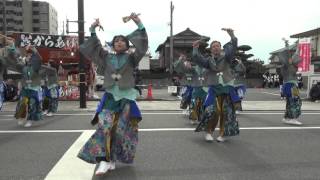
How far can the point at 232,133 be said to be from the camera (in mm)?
8562

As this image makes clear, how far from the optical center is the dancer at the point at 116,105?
5852mm

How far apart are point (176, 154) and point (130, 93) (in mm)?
1623

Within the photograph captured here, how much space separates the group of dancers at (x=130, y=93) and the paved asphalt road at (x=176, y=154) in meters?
0.30

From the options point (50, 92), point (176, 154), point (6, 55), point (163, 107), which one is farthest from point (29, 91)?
point (163, 107)

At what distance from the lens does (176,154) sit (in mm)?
7270

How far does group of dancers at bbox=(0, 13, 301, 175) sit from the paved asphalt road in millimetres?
302

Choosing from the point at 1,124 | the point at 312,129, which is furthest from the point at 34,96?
the point at 312,129

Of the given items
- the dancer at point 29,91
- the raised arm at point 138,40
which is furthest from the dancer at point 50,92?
the raised arm at point 138,40

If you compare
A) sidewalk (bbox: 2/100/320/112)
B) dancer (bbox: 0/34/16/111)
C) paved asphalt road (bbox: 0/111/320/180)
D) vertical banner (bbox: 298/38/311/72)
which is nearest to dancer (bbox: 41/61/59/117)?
sidewalk (bbox: 2/100/320/112)

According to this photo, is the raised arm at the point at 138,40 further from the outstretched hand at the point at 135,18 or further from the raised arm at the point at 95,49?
the raised arm at the point at 95,49

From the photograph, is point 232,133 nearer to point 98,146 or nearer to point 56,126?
point 98,146

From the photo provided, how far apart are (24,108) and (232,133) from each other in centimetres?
510

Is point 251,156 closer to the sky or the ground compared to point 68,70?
closer to the ground

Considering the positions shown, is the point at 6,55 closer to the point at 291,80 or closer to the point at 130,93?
the point at 130,93
